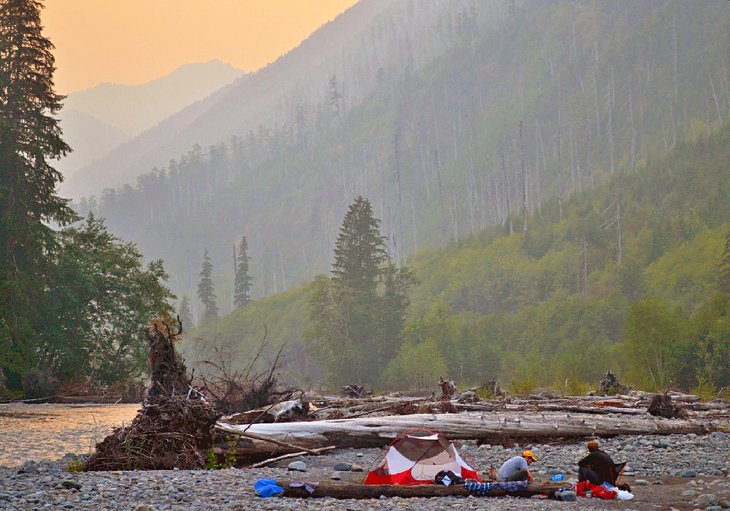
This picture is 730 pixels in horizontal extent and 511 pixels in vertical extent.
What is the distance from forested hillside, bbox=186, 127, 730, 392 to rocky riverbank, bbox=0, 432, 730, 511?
62.6ft

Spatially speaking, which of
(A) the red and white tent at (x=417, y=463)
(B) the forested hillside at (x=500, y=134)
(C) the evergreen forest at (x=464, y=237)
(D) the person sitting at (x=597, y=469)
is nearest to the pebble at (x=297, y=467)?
(A) the red and white tent at (x=417, y=463)

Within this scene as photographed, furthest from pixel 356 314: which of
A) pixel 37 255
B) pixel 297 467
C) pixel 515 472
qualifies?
pixel 515 472

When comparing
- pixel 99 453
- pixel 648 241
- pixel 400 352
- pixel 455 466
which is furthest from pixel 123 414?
pixel 648 241

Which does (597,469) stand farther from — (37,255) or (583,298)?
(583,298)

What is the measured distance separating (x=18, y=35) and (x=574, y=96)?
→ 416 ft

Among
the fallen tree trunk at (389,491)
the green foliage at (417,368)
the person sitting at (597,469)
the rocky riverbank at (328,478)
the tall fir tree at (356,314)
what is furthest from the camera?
the tall fir tree at (356,314)

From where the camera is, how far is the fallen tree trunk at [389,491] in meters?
11.9

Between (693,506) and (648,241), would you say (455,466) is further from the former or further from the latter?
(648,241)

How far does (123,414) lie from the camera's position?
2898 cm

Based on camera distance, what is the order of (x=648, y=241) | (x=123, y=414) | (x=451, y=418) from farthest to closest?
(x=648, y=241), (x=123, y=414), (x=451, y=418)

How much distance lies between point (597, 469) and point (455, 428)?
564 cm

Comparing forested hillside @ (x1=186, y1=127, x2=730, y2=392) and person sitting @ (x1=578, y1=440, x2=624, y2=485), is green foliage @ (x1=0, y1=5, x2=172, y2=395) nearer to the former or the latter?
forested hillside @ (x1=186, y1=127, x2=730, y2=392)

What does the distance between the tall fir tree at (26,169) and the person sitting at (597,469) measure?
28.9m

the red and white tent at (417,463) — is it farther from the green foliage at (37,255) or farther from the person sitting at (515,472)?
the green foliage at (37,255)
